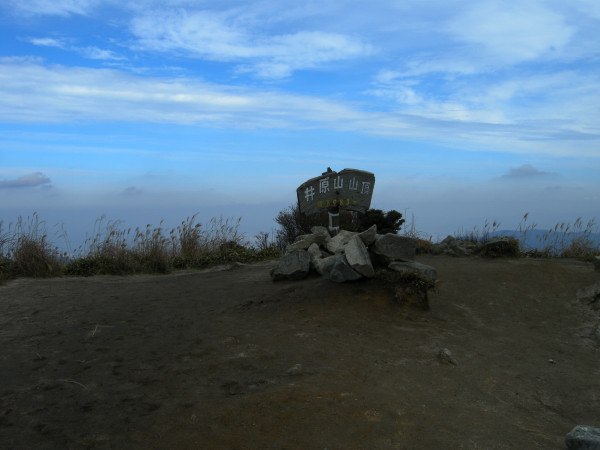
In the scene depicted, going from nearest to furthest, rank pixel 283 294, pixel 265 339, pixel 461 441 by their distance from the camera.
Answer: pixel 461 441, pixel 265 339, pixel 283 294

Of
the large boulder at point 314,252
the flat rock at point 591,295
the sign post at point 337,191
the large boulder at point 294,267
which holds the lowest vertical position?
the flat rock at point 591,295

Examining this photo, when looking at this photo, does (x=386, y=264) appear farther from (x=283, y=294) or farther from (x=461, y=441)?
(x=461, y=441)

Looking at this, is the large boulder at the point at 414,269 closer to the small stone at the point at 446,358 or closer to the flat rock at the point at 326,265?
the flat rock at the point at 326,265

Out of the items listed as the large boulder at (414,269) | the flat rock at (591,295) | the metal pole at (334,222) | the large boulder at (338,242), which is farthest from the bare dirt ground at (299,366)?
the metal pole at (334,222)

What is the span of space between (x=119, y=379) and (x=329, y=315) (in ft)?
8.14

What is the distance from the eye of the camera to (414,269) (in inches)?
244

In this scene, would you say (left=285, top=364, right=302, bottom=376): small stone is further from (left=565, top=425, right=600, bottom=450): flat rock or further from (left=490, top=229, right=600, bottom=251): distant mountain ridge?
(left=490, top=229, right=600, bottom=251): distant mountain ridge

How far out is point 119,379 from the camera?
12.6 feet

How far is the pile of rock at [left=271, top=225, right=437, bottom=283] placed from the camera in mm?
6293

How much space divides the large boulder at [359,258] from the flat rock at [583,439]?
3.48 meters

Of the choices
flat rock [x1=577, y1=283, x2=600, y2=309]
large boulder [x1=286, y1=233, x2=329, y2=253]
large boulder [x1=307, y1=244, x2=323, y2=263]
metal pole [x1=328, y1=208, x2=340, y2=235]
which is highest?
metal pole [x1=328, y1=208, x2=340, y2=235]

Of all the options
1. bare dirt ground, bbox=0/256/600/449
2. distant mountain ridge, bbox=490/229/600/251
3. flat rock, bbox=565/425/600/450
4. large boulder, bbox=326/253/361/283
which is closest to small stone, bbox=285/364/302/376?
bare dirt ground, bbox=0/256/600/449

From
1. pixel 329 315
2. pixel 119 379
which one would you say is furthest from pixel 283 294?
pixel 119 379

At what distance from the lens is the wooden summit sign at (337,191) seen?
8.38 m
